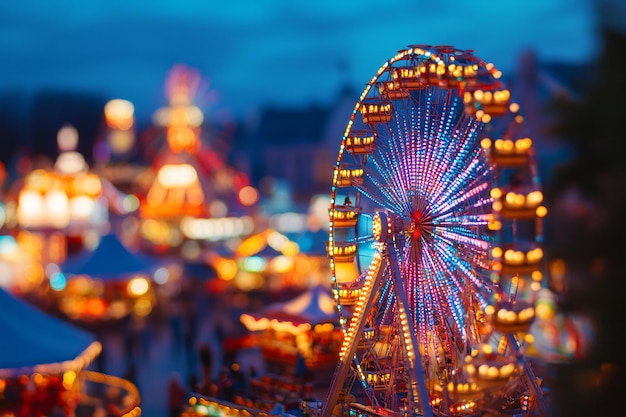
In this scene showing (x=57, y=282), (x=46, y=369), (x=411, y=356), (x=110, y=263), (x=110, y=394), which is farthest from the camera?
(x=57, y=282)

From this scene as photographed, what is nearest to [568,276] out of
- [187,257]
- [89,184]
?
[187,257]

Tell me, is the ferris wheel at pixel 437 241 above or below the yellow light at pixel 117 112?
below

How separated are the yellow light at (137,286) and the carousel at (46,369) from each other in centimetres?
1258

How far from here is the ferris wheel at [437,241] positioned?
34.4ft

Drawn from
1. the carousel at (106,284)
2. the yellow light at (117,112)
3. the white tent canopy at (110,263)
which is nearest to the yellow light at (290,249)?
the carousel at (106,284)

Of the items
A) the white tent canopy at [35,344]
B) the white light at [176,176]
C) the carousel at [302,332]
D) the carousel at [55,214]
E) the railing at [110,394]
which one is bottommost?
the railing at [110,394]

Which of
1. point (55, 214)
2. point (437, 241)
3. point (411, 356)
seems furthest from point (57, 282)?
point (411, 356)

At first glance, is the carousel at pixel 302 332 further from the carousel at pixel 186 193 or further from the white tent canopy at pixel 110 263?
the carousel at pixel 186 193

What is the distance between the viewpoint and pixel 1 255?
131 ft

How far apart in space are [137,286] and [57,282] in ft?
9.38

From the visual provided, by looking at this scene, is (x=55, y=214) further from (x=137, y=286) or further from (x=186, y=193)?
(x=137, y=286)

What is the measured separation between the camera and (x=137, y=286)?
106 ft

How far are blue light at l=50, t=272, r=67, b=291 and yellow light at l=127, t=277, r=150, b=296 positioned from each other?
7.23ft

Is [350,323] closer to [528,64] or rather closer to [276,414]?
[276,414]
